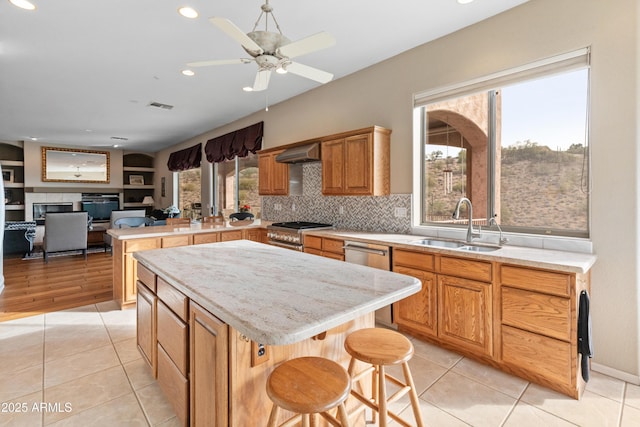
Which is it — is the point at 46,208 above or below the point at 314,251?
above

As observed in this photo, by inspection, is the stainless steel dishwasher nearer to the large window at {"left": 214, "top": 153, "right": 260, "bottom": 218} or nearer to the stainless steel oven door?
the stainless steel oven door

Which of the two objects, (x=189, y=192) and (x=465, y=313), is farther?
(x=189, y=192)

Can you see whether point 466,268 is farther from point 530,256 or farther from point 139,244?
point 139,244

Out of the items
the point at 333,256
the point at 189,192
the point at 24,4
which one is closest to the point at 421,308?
the point at 333,256

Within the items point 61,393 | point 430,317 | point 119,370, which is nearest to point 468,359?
point 430,317

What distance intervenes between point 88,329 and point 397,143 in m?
3.66

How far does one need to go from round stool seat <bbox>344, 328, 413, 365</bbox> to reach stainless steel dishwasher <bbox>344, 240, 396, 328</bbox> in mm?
1375

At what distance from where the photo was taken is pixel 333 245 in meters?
3.46

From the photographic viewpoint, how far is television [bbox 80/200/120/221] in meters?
9.20

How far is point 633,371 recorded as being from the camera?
217 cm

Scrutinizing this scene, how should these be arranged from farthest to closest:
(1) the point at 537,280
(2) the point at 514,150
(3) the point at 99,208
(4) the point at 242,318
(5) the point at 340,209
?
(3) the point at 99,208 < (5) the point at 340,209 < (2) the point at 514,150 < (1) the point at 537,280 < (4) the point at 242,318

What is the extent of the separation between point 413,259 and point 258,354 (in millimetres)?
1831

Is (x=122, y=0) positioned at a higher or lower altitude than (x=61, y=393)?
higher

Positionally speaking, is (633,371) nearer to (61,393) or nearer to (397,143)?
(397,143)
